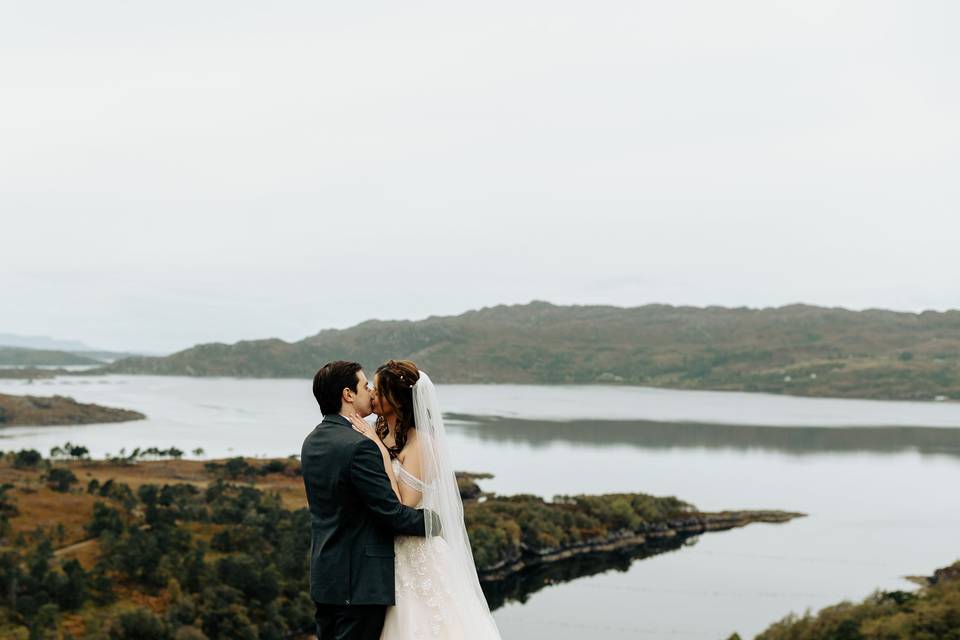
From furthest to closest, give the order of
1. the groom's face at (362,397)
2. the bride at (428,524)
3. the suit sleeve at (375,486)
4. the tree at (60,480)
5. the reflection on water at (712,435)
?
1. the reflection on water at (712,435)
2. the tree at (60,480)
3. the bride at (428,524)
4. the groom's face at (362,397)
5. the suit sleeve at (375,486)

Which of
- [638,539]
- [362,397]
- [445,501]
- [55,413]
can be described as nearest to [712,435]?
[638,539]

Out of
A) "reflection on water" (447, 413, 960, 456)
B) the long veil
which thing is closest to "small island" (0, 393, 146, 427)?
"reflection on water" (447, 413, 960, 456)

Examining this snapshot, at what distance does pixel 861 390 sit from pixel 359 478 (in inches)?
7580

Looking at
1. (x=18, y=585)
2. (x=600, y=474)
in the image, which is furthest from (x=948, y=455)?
(x=18, y=585)

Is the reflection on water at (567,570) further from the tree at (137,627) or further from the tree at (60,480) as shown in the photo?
the tree at (60,480)

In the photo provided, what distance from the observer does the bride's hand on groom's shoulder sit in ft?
13.0

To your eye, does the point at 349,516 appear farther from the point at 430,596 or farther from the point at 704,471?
the point at 704,471

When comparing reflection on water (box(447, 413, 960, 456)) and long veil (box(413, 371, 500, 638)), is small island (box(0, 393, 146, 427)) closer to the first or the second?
reflection on water (box(447, 413, 960, 456))

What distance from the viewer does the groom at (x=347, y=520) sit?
3785 mm

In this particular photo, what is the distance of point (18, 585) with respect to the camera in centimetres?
3484

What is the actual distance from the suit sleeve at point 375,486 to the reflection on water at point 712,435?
3812 inches

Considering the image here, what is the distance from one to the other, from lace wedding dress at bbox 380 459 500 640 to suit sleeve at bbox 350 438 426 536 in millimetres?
337

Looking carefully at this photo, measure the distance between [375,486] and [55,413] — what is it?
136 metres

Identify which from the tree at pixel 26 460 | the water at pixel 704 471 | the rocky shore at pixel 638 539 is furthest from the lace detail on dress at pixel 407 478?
the tree at pixel 26 460
